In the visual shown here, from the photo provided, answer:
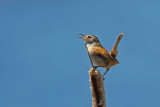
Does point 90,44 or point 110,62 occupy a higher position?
point 90,44

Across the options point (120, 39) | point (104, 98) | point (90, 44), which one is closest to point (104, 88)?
point (104, 98)

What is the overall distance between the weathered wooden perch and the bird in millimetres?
1602

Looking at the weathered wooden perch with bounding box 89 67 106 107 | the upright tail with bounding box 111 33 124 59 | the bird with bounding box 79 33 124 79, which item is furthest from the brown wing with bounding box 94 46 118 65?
the weathered wooden perch with bounding box 89 67 106 107

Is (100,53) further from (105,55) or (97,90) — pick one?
(97,90)

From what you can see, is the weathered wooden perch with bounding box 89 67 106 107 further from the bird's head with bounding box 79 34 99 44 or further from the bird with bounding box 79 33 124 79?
the bird's head with bounding box 79 34 99 44

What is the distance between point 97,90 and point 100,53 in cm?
187

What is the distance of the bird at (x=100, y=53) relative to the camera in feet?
16.9

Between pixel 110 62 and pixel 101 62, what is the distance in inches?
8.9

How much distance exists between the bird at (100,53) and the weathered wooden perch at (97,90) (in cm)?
160

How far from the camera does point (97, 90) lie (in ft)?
11.2

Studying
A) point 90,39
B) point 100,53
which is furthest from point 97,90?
point 90,39

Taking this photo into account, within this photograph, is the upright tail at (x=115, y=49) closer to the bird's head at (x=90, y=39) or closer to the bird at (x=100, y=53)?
the bird at (x=100, y=53)

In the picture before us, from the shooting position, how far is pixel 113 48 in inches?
226

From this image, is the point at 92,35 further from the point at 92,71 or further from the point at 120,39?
the point at 92,71
